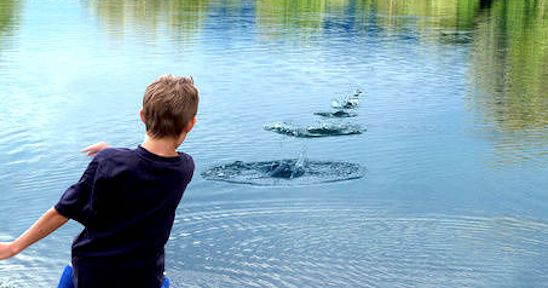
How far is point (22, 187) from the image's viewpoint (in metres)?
12.0

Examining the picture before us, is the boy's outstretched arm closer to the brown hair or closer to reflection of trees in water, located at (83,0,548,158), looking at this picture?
the brown hair

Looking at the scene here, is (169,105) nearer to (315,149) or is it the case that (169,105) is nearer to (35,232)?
(35,232)

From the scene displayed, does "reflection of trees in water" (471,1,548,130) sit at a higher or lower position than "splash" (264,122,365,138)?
higher

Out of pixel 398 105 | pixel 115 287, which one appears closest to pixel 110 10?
pixel 398 105

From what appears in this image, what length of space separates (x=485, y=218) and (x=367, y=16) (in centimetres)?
4552

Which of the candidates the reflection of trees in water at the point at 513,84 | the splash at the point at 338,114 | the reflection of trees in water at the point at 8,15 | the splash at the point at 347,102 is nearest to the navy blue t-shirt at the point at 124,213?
the reflection of trees in water at the point at 513,84

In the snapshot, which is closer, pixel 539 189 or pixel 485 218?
pixel 485 218

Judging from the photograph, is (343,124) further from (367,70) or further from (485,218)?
(367,70)

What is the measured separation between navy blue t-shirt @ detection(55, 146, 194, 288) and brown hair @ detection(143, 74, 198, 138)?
138mm

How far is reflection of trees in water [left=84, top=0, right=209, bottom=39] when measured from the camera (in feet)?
130

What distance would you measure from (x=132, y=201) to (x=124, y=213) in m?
0.08

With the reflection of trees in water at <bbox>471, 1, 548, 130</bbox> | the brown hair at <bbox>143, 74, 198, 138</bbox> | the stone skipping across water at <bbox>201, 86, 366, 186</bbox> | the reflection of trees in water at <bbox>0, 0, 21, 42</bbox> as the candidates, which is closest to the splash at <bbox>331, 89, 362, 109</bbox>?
the reflection of trees in water at <bbox>471, 1, 548, 130</bbox>

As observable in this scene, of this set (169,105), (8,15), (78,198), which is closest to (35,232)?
(78,198)

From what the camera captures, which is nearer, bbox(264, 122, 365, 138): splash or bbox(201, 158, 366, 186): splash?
bbox(201, 158, 366, 186): splash
